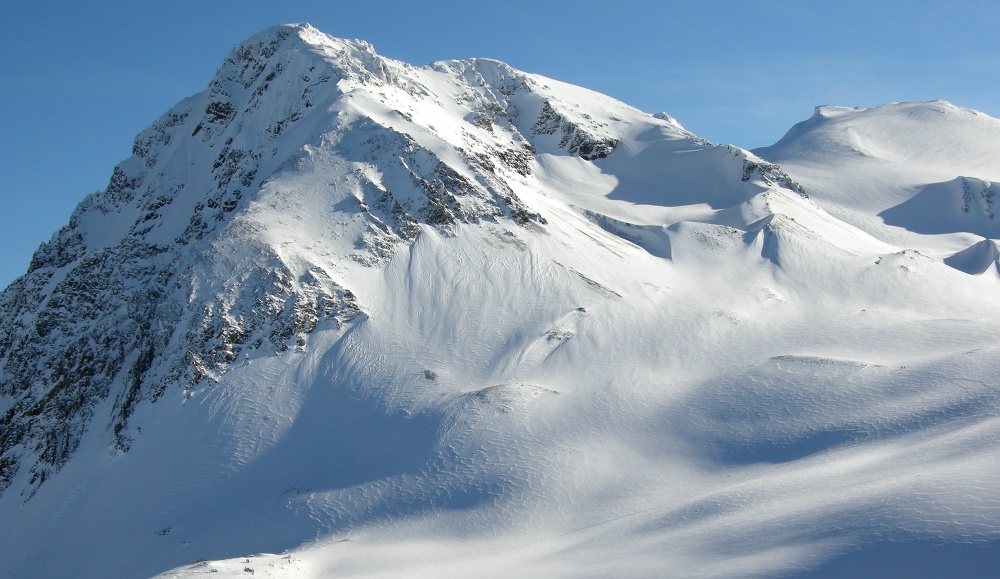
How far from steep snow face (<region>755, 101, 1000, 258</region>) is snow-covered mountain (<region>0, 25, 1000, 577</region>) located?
1108 millimetres

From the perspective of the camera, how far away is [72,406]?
53.5 meters

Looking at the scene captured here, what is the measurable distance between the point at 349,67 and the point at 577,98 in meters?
30.5

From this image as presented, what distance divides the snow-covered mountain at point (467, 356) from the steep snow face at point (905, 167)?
1108 millimetres

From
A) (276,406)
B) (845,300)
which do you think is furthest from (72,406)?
(845,300)

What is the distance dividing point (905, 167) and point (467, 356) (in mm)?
66039

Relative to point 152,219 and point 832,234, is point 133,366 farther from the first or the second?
point 832,234

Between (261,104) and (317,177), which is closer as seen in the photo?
(317,177)

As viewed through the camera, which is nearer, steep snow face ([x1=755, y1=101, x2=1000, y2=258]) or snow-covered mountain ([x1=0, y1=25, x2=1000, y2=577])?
snow-covered mountain ([x1=0, y1=25, x2=1000, y2=577])

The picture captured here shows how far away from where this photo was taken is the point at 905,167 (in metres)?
91.2

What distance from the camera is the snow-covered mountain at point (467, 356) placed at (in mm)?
35281

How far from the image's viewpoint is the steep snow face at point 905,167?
79.1 meters

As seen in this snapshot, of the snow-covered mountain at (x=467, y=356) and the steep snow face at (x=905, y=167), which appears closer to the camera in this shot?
the snow-covered mountain at (x=467, y=356)

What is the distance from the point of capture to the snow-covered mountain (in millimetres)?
35281

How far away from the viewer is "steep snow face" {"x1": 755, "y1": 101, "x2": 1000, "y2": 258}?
79.1 m
